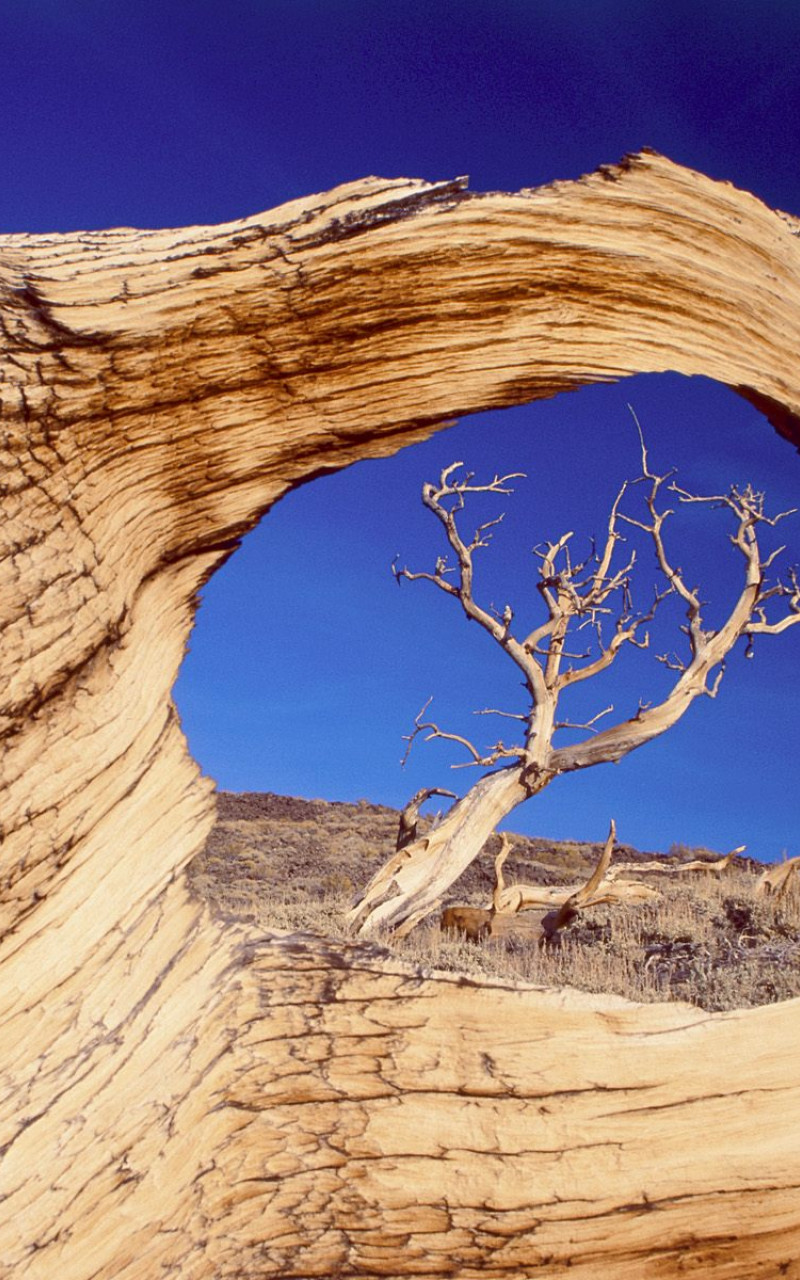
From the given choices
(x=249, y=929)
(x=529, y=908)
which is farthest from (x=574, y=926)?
(x=249, y=929)

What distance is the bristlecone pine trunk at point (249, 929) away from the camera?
3.16 metres

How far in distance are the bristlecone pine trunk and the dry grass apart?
1.36 feet

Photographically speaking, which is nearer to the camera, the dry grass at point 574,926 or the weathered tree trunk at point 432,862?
the dry grass at point 574,926

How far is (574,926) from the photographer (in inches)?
548

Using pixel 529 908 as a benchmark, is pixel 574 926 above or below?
above

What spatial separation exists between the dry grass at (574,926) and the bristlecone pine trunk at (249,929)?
413 mm

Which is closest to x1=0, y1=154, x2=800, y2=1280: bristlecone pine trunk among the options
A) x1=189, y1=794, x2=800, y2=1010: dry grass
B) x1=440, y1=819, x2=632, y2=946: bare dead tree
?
x1=189, y1=794, x2=800, y2=1010: dry grass

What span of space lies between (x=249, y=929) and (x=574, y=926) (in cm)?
1115

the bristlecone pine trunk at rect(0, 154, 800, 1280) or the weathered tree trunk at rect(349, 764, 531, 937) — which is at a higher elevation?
the weathered tree trunk at rect(349, 764, 531, 937)

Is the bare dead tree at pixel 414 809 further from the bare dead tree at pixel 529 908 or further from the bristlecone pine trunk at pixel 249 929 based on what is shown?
the bristlecone pine trunk at pixel 249 929

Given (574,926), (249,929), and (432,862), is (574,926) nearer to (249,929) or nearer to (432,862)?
(432,862)

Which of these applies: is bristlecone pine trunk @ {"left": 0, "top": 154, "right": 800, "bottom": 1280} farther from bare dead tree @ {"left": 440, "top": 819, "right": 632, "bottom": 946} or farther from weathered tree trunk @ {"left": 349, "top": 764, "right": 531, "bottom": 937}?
bare dead tree @ {"left": 440, "top": 819, "right": 632, "bottom": 946}

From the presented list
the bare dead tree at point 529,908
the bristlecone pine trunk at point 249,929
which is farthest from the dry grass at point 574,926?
the bristlecone pine trunk at point 249,929

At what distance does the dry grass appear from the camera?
8555mm
